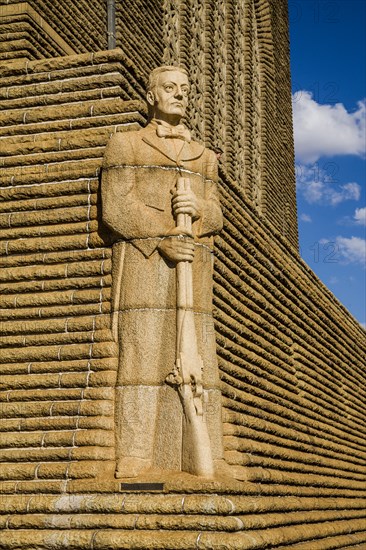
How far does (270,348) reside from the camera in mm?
9891

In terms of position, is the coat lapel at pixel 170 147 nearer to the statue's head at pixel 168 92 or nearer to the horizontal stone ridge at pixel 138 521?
the statue's head at pixel 168 92

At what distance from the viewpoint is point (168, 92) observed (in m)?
7.30

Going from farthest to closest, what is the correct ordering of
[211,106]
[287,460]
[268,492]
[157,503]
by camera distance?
[211,106] → [287,460] → [268,492] → [157,503]

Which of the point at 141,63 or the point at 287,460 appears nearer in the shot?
the point at 287,460

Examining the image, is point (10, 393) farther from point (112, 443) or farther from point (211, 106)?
point (211, 106)

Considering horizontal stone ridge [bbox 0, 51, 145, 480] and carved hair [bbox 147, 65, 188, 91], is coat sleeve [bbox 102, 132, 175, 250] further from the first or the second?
carved hair [bbox 147, 65, 188, 91]

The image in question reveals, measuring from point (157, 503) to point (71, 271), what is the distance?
2392 millimetres

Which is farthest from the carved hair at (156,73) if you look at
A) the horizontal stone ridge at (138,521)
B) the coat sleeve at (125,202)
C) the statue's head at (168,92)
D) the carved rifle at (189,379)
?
the horizontal stone ridge at (138,521)

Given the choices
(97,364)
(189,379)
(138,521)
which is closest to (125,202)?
(97,364)

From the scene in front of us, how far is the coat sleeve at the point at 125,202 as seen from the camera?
695 centimetres

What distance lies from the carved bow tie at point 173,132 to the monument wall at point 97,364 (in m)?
0.53

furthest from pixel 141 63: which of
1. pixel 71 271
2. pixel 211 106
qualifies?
pixel 71 271

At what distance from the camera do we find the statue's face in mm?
7281

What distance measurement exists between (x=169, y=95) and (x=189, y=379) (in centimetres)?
265
